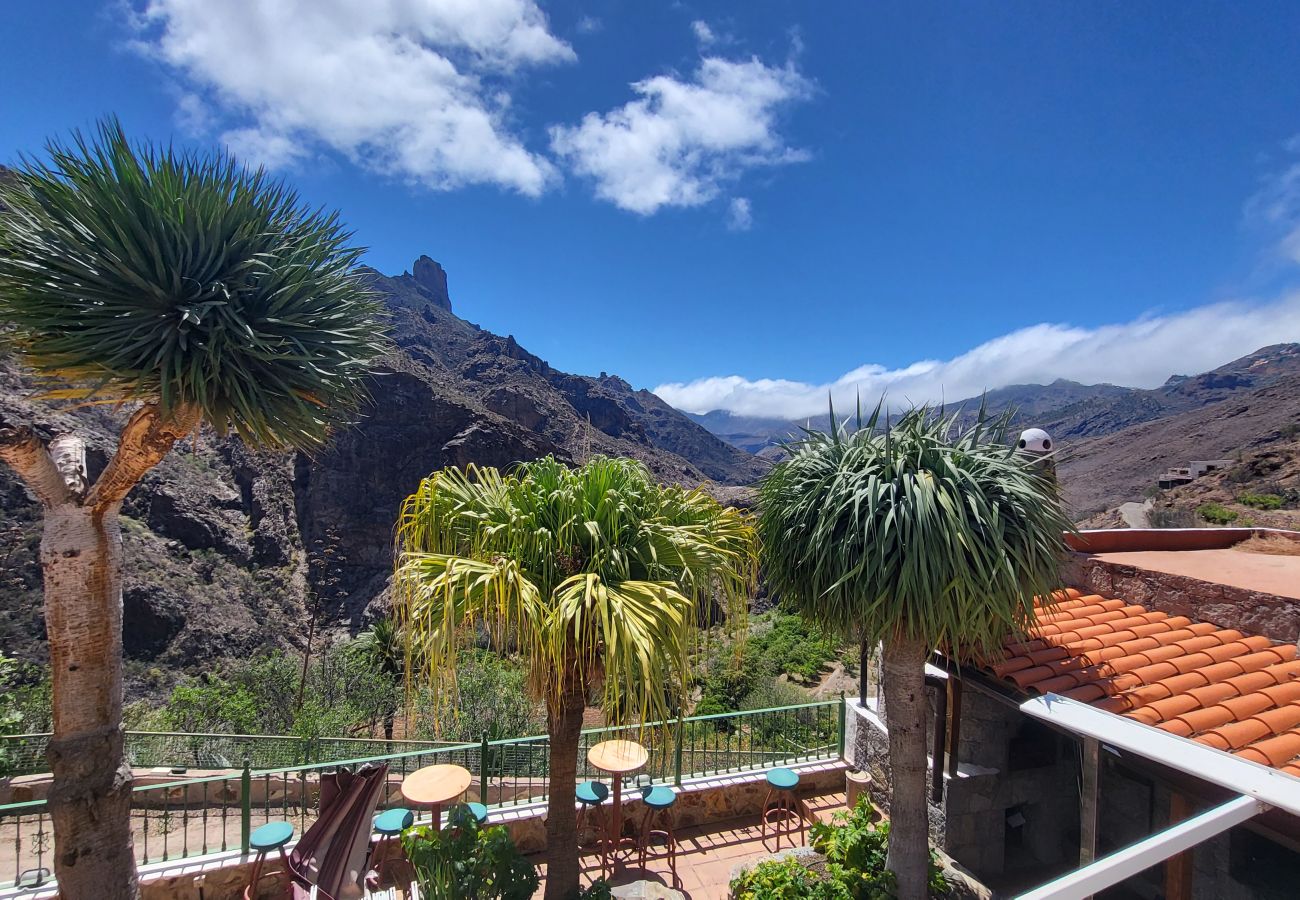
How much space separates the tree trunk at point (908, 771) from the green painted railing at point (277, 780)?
5.51 ft

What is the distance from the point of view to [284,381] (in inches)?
168

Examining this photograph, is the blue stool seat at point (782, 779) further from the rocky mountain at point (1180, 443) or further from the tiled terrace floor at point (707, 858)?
the rocky mountain at point (1180, 443)

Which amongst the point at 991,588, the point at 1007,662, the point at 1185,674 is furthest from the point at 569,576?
the point at 1185,674

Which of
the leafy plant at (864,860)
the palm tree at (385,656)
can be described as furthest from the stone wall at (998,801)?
the palm tree at (385,656)

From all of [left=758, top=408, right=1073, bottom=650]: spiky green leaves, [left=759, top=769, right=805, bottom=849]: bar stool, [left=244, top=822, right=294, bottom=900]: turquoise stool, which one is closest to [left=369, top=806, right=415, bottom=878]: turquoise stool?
[left=244, top=822, right=294, bottom=900]: turquoise stool

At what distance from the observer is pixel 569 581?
3498mm

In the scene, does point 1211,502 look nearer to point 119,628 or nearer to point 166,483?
point 119,628

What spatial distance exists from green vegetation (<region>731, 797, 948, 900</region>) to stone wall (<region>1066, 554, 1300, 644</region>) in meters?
3.49

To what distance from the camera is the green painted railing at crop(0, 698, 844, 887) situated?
5.85 meters

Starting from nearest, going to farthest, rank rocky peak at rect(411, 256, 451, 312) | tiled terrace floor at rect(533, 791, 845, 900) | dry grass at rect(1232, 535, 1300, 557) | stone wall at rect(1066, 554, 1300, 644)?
stone wall at rect(1066, 554, 1300, 644) < tiled terrace floor at rect(533, 791, 845, 900) < dry grass at rect(1232, 535, 1300, 557) < rocky peak at rect(411, 256, 451, 312)

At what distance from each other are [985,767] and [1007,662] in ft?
5.77

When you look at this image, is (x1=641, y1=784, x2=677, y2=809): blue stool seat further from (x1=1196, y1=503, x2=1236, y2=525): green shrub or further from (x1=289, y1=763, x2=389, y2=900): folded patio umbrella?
(x1=1196, y1=503, x2=1236, y2=525): green shrub

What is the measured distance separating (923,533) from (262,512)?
173 ft

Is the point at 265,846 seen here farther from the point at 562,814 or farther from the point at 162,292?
the point at 162,292
